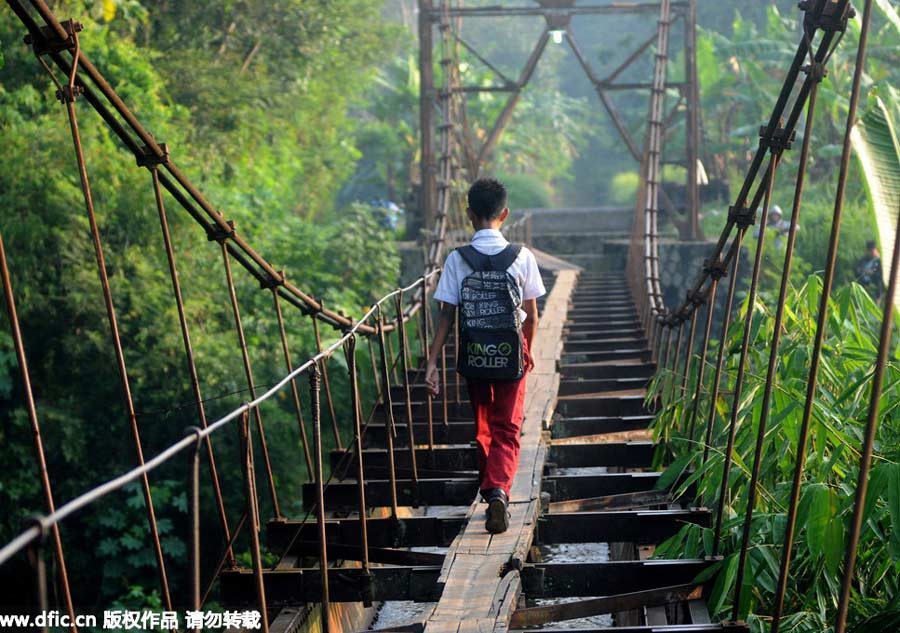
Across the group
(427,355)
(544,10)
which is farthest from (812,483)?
(544,10)

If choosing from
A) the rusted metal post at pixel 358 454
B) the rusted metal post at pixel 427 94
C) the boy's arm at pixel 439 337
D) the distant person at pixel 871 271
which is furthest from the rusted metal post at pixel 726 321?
the rusted metal post at pixel 427 94

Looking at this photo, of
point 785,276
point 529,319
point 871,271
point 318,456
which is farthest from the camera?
point 871,271

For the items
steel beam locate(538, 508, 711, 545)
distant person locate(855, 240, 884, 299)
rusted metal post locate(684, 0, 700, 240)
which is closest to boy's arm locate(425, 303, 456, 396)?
steel beam locate(538, 508, 711, 545)

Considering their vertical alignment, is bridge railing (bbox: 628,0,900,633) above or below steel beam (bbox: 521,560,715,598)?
above

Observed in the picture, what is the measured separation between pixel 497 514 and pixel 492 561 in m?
0.21

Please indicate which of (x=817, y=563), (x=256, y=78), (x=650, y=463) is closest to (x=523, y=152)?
(x=256, y=78)

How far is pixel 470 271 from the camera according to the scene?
137 inches

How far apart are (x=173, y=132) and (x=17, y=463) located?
3.01 metres

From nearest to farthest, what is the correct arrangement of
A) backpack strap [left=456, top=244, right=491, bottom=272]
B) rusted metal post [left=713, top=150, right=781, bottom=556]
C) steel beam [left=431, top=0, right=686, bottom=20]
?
rusted metal post [left=713, top=150, right=781, bottom=556]
backpack strap [left=456, top=244, right=491, bottom=272]
steel beam [left=431, top=0, right=686, bottom=20]

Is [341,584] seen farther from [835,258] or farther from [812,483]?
[835,258]

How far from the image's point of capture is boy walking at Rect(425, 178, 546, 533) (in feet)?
11.3

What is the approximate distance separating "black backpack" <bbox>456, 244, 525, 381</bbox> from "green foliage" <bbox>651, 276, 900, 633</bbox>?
62 centimetres

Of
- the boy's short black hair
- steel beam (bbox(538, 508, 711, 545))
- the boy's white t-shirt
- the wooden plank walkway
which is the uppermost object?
the boy's short black hair

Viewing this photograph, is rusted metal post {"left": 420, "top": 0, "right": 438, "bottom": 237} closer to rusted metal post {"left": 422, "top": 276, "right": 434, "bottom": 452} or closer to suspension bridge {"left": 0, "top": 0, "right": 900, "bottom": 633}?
suspension bridge {"left": 0, "top": 0, "right": 900, "bottom": 633}
